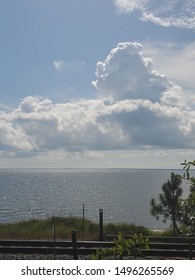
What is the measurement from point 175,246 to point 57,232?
8028 millimetres

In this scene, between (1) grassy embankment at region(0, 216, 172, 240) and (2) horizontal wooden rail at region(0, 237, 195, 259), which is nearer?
(2) horizontal wooden rail at region(0, 237, 195, 259)

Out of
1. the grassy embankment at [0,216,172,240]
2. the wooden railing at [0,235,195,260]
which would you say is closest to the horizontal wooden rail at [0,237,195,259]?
the wooden railing at [0,235,195,260]

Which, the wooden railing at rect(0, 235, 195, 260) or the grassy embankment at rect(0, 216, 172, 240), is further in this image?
the grassy embankment at rect(0, 216, 172, 240)

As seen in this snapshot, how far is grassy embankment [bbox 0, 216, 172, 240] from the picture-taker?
68.8 feet

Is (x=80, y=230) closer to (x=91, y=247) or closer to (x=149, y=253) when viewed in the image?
(x=91, y=247)

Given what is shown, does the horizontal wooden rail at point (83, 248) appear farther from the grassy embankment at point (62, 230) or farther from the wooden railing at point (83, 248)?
the grassy embankment at point (62, 230)

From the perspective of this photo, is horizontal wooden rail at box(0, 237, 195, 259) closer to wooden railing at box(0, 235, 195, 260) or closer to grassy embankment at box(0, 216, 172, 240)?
wooden railing at box(0, 235, 195, 260)

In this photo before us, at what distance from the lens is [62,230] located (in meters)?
22.2

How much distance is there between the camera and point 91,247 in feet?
51.8

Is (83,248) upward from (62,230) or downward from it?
downward

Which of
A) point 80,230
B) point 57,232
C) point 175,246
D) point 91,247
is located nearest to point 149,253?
point 175,246

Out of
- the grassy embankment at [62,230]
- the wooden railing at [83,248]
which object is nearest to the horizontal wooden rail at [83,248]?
the wooden railing at [83,248]

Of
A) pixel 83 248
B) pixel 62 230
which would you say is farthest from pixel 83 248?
pixel 62 230

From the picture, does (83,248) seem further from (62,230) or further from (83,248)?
(62,230)
